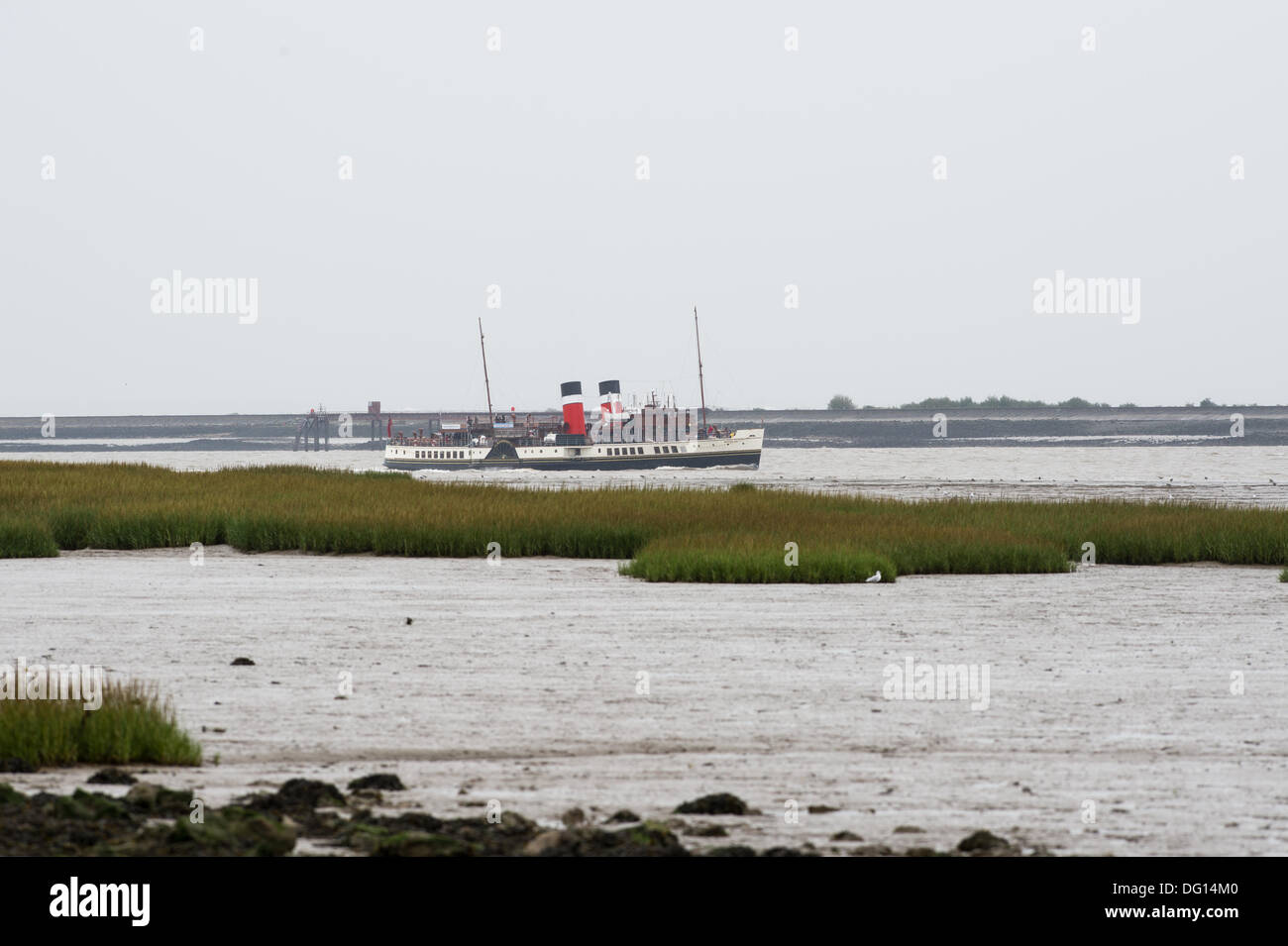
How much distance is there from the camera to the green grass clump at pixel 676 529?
2591cm

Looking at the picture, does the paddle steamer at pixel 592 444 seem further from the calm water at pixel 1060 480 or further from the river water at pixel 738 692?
the river water at pixel 738 692

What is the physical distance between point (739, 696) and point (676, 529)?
16.8 metres

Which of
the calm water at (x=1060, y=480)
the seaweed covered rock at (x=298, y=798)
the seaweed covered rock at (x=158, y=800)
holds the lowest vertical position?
the calm water at (x=1060, y=480)

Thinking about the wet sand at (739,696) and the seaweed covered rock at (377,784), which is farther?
the seaweed covered rock at (377,784)

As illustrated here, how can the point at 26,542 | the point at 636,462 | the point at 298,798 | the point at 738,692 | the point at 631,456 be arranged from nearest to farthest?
the point at 298,798
the point at 738,692
the point at 26,542
the point at 636,462
the point at 631,456

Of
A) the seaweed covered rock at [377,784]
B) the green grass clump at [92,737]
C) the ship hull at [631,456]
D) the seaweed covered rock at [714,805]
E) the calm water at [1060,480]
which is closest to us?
the seaweed covered rock at [714,805]

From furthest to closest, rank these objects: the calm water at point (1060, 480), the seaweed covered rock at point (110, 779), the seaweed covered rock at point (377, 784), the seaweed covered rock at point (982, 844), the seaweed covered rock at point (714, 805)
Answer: the calm water at point (1060, 480), the seaweed covered rock at point (110, 779), the seaweed covered rock at point (377, 784), the seaweed covered rock at point (714, 805), the seaweed covered rock at point (982, 844)

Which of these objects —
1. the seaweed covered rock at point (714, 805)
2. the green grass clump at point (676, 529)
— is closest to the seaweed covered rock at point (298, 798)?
the seaweed covered rock at point (714, 805)

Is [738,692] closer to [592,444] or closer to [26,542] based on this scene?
[26,542]

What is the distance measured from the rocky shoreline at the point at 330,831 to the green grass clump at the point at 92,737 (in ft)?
4.07

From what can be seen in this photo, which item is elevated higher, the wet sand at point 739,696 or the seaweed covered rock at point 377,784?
the seaweed covered rock at point 377,784

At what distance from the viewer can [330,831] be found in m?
8.27

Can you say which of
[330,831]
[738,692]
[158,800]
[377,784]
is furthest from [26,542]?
[330,831]
